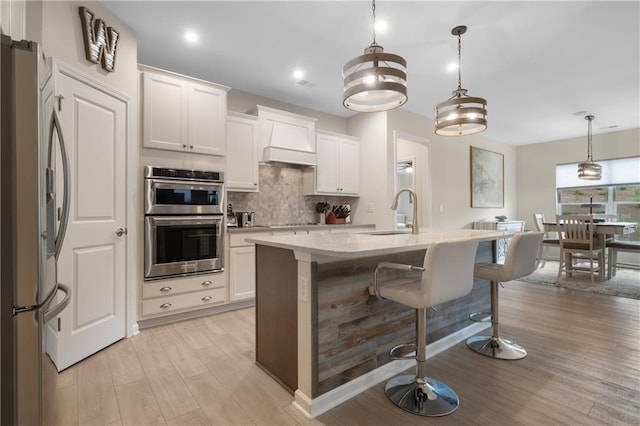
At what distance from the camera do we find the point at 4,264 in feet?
3.31

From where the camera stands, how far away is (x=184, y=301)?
3.19m

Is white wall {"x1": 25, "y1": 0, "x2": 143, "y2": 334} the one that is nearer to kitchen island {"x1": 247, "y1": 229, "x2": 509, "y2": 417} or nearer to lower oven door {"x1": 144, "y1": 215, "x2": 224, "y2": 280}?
lower oven door {"x1": 144, "y1": 215, "x2": 224, "y2": 280}

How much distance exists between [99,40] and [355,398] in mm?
3172

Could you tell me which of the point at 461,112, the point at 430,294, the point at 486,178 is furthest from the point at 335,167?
the point at 486,178

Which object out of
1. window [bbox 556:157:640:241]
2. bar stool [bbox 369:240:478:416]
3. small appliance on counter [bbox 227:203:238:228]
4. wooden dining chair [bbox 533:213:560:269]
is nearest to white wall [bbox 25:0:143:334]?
small appliance on counter [bbox 227:203:238:228]

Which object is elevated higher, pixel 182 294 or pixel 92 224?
pixel 92 224

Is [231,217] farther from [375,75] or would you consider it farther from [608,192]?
[608,192]

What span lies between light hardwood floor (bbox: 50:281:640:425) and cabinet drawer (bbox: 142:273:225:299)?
347 millimetres

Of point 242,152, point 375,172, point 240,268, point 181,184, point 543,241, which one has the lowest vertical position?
point 240,268

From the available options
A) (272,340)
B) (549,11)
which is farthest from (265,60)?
(272,340)

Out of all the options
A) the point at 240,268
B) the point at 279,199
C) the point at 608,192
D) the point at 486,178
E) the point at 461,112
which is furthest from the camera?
the point at 486,178

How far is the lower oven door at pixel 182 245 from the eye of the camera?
9.80ft

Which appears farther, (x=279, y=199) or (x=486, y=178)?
(x=486, y=178)

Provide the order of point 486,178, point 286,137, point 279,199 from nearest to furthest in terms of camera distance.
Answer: point 286,137 < point 279,199 < point 486,178
